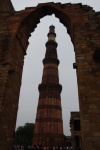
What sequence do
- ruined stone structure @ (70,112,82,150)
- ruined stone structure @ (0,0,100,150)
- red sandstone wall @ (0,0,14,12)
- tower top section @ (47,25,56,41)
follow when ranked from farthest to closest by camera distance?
tower top section @ (47,25,56,41)
ruined stone structure @ (70,112,82,150)
red sandstone wall @ (0,0,14,12)
ruined stone structure @ (0,0,100,150)

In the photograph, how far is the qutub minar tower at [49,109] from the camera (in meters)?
15.6

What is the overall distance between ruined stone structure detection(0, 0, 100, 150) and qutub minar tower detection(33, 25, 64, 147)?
362 inches

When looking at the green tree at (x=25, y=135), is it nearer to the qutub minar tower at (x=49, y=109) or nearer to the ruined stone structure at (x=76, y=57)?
the qutub minar tower at (x=49, y=109)

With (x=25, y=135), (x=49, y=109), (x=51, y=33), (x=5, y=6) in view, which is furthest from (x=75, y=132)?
(x=25, y=135)

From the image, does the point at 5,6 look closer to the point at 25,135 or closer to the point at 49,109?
the point at 49,109

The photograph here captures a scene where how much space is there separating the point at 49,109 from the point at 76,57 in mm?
10942

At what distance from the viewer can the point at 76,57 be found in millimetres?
6418

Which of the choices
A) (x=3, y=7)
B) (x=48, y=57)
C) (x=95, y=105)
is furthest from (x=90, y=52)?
(x=48, y=57)

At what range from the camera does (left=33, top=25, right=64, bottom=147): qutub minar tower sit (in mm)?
15602

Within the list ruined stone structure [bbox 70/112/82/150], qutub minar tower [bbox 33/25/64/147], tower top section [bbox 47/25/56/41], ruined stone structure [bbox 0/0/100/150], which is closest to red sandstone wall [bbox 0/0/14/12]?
ruined stone structure [bbox 0/0/100/150]

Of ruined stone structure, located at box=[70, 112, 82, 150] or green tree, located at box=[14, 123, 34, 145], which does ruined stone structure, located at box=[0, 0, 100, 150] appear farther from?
green tree, located at box=[14, 123, 34, 145]

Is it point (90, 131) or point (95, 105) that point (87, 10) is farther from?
point (90, 131)

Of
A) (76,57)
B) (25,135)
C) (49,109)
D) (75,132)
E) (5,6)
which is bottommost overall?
(75,132)

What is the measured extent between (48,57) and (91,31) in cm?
1286
